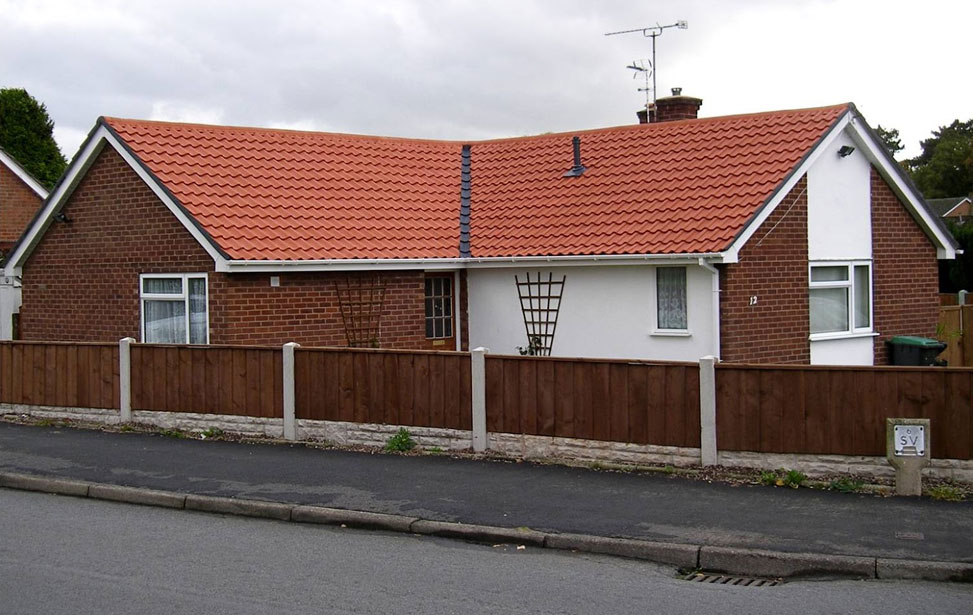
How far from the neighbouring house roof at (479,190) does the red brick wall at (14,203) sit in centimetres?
1558

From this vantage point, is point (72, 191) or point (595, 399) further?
point (72, 191)

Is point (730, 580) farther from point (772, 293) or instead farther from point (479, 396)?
point (772, 293)

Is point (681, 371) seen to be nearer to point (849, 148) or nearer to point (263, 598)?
point (263, 598)

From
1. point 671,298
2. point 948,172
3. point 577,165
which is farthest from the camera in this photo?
point 948,172

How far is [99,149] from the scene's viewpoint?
730 inches

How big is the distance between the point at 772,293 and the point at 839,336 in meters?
1.85

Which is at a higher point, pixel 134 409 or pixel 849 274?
pixel 849 274

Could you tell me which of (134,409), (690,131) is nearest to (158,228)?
(134,409)

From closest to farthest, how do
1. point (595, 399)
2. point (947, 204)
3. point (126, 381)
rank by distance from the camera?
point (595, 399) → point (126, 381) → point (947, 204)

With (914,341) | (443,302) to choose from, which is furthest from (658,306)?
(914,341)

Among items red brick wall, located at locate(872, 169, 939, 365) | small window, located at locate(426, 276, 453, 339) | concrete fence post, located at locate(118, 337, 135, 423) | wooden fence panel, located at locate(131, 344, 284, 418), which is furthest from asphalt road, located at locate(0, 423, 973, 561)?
red brick wall, located at locate(872, 169, 939, 365)

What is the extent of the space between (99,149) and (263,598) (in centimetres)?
1299

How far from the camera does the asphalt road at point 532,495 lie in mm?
8930

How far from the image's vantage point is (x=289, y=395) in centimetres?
1409
